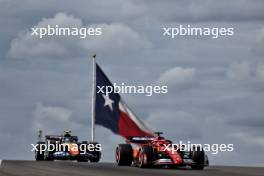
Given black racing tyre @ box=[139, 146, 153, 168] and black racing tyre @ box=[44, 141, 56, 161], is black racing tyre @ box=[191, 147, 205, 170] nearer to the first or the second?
black racing tyre @ box=[139, 146, 153, 168]

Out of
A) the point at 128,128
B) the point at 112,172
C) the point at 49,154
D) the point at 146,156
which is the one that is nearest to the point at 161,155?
the point at 146,156

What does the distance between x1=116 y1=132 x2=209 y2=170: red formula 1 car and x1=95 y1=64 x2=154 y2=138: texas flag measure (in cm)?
429

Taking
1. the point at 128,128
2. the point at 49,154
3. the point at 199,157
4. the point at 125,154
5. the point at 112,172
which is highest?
the point at 128,128

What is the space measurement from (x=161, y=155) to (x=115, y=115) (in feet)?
36.2

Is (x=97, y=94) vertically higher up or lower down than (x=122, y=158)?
higher up

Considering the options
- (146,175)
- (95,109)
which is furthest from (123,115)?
(146,175)

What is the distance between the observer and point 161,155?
39.4 meters

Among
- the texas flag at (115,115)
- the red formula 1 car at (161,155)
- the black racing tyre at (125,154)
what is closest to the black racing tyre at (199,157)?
the red formula 1 car at (161,155)

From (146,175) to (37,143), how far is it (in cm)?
2682

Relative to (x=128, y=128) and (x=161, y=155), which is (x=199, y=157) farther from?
(x=128, y=128)

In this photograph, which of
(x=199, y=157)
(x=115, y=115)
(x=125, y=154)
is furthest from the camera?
(x=115, y=115)

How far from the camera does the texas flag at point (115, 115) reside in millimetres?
47719

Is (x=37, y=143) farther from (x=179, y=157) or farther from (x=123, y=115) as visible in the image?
(x=179, y=157)

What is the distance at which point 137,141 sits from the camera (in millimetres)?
41938
